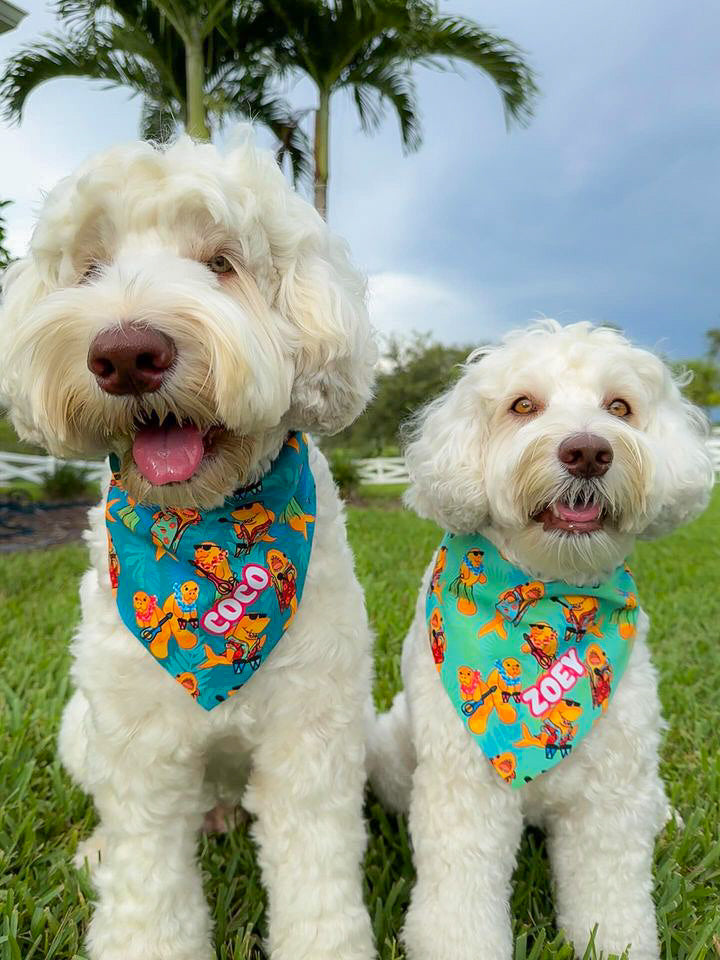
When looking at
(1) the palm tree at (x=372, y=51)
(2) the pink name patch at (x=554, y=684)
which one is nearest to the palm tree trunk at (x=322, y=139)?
(1) the palm tree at (x=372, y=51)

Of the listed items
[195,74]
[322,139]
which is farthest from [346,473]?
[195,74]

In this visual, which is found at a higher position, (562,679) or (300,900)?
(562,679)

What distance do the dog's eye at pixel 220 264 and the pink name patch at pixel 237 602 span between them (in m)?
0.77

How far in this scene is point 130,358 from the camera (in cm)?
158

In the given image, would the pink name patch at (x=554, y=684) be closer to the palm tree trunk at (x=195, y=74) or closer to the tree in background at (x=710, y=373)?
the palm tree trunk at (x=195, y=74)

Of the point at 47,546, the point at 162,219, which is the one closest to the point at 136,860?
the point at 162,219

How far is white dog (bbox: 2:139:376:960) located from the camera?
5.44 ft

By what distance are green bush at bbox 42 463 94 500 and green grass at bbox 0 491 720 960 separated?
27.5 feet

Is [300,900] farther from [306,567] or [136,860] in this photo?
[306,567]

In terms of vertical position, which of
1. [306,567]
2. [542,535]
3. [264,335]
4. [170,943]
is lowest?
[170,943]

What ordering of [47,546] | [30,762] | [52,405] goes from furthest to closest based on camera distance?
1. [47,546]
2. [30,762]
3. [52,405]

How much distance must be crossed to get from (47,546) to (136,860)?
23.6 ft

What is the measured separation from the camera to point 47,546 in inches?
342

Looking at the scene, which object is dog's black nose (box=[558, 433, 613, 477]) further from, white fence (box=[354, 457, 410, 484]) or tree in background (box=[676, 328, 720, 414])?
tree in background (box=[676, 328, 720, 414])
